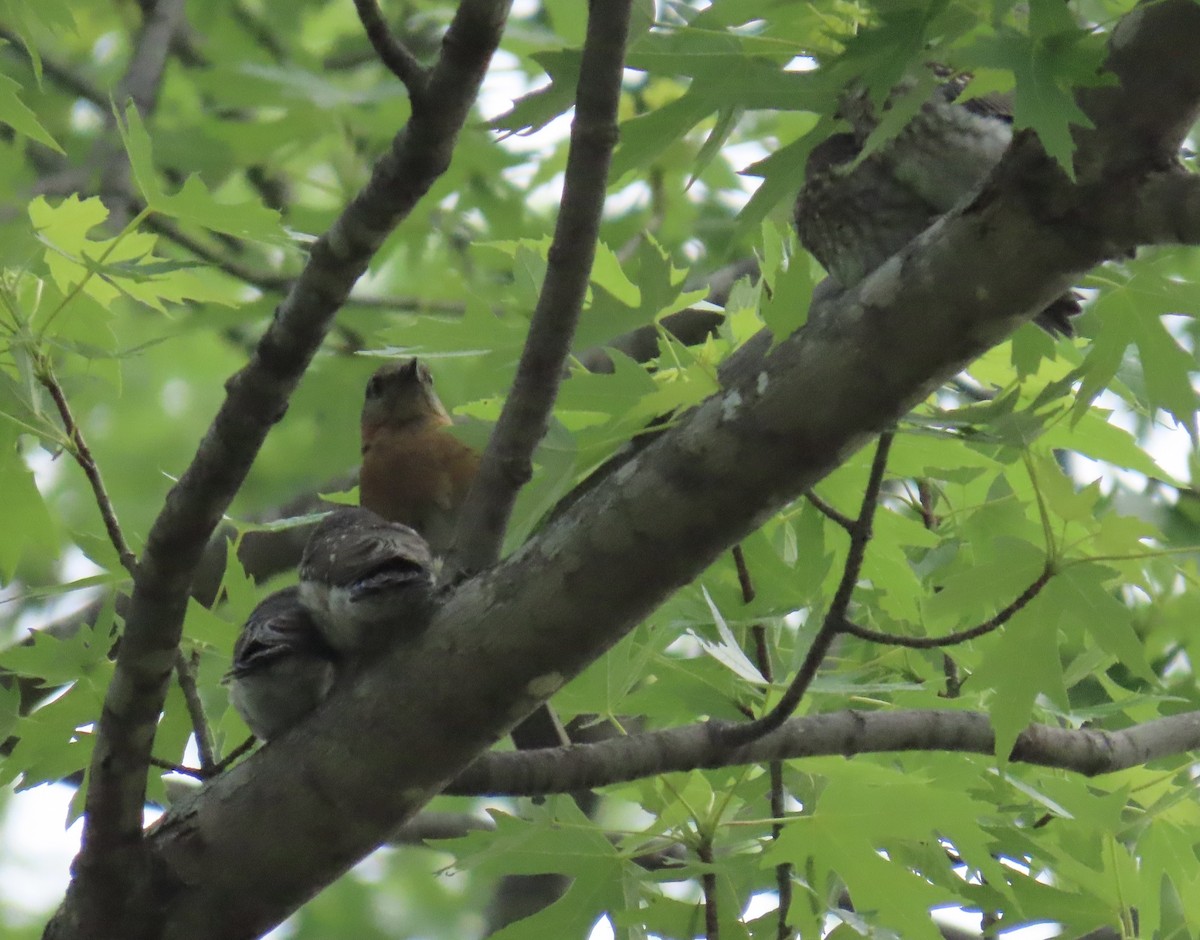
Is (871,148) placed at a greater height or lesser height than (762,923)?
greater

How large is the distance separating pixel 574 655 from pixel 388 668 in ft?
0.99

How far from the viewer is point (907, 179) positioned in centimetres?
259

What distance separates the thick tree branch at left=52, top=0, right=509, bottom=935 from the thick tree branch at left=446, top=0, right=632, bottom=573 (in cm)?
15

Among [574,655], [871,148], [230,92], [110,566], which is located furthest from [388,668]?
[230,92]

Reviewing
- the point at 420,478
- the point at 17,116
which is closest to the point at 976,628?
the point at 17,116

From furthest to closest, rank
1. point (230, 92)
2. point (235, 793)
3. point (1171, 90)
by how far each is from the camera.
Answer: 1. point (230, 92)
2. point (235, 793)
3. point (1171, 90)

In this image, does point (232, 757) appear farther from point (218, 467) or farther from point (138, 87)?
point (138, 87)

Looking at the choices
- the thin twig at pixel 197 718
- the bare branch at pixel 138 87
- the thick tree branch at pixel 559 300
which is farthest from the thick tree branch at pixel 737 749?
the bare branch at pixel 138 87

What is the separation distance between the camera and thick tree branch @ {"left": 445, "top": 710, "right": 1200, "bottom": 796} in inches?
91.4

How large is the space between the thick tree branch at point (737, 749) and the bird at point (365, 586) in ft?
0.95

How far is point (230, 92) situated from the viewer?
4855mm

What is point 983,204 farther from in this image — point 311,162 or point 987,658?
point 311,162

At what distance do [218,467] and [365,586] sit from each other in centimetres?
29

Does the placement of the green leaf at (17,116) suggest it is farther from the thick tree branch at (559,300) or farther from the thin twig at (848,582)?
the thin twig at (848,582)
